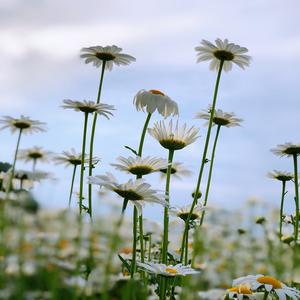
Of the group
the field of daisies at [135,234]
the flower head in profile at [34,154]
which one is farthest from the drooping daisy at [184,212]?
the flower head in profile at [34,154]

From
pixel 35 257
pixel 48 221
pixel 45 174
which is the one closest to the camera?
pixel 35 257

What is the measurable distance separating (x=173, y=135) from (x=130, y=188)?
71cm

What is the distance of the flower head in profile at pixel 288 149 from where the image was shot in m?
3.82

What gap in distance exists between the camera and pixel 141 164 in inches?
101

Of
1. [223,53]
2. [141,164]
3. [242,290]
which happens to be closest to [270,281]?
[242,290]

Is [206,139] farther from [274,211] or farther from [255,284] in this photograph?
[274,211]

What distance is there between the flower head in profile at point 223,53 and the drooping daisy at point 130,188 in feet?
4.19

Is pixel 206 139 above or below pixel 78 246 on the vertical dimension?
above

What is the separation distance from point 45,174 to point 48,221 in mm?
2876

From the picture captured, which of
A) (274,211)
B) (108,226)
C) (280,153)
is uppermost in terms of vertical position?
(280,153)

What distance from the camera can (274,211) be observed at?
486 centimetres

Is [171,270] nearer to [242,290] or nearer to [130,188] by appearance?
[242,290]

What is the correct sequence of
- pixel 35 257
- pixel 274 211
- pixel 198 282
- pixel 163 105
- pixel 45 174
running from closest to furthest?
1. pixel 198 282
2. pixel 35 257
3. pixel 163 105
4. pixel 45 174
5. pixel 274 211

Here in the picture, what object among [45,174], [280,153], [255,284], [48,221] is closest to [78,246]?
[48,221]
